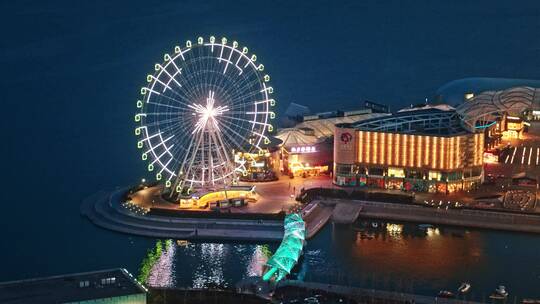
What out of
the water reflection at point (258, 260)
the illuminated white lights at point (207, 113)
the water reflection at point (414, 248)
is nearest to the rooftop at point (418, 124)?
the water reflection at point (414, 248)

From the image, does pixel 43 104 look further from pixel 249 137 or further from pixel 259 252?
pixel 259 252

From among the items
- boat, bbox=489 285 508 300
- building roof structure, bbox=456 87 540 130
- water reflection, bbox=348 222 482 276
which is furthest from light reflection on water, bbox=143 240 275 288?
building roof structure, bbox=456 87 540 130

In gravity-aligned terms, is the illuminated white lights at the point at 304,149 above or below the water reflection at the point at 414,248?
above

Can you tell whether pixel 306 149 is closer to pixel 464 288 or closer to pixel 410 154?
pixel 410 154

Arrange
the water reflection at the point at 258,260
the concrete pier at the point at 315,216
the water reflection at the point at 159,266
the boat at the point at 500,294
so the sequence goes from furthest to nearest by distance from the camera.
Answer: the concrete pier at the point at 315,216 → the water reflection at the point at 258,260 → the water reflection at the point at 159,266 → the boat at the point at 500,294

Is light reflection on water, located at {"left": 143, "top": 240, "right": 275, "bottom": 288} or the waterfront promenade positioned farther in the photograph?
light reflection on water, located at {"left": 143, "top": 240, "right": 275, "bottom": 288}

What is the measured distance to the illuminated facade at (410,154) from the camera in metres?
44.9

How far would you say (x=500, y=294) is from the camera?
3284 centimetres

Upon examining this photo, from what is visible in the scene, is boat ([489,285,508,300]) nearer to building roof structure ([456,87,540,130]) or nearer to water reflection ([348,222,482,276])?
water reflection ([348,222,482,276])

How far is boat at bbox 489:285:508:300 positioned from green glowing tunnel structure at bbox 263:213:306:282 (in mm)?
6601

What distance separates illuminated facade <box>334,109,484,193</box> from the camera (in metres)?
44.9

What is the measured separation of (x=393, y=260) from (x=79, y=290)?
13.1 meters

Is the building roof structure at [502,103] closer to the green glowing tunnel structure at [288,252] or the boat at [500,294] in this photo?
the green glowing tunnel structure at [288,252]

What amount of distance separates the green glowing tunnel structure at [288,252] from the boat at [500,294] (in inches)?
260
